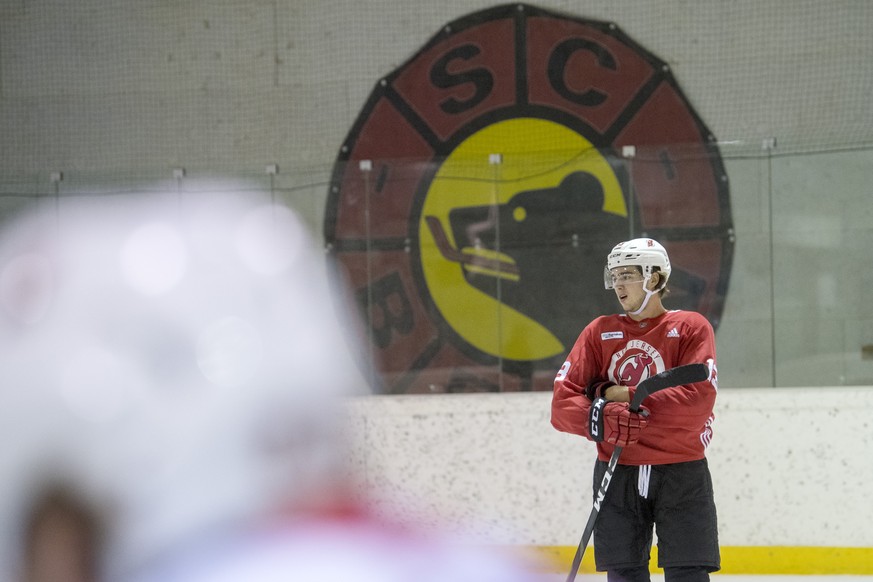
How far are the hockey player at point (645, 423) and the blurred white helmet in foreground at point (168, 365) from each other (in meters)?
1.90

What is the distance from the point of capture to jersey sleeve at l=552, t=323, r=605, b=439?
212 centimetres

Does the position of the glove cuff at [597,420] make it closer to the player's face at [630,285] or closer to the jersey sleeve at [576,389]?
the jersey sleeve at [576,389]

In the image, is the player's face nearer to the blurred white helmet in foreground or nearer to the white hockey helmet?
the white hockey helmet

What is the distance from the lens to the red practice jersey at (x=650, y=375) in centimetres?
205

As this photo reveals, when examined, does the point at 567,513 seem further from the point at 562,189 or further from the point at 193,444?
the point at 193,444

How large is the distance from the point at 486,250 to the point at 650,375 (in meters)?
1.86

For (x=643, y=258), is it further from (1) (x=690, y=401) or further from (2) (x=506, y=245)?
(2) (x=506, y=245)

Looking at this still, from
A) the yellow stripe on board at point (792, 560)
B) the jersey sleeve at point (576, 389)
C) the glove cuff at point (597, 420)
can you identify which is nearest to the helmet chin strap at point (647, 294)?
the jersey sleeve at point (576, 389)

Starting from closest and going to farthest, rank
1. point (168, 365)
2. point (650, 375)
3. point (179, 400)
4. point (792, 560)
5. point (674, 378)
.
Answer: point (674, 378) < point (650, 375) < point (792, 560) < point (179, 400) < point (168, 365)

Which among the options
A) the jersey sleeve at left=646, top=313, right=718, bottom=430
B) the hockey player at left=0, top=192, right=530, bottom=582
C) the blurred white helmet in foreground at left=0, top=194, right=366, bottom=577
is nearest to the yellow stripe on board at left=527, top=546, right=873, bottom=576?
the hockey player at left=0, top=192, right=530, bottom=582

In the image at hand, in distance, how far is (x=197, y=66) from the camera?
5.36 meters

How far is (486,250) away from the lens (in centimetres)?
395

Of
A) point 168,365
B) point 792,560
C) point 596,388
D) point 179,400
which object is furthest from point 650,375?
point 168,365

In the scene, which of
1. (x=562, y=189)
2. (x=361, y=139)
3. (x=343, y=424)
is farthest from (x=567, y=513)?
(x=361, y=139)
